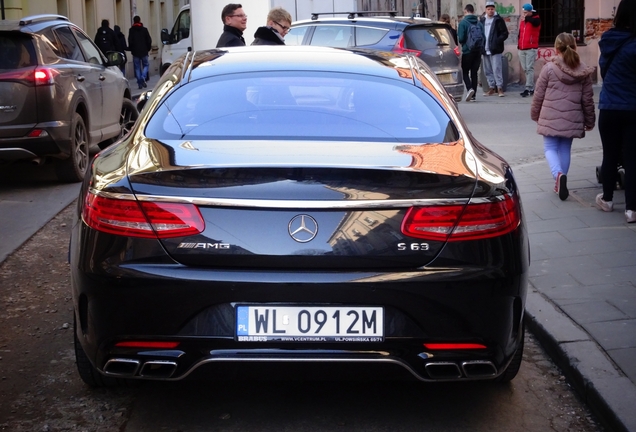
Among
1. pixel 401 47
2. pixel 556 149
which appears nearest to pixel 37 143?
pixel 556 149

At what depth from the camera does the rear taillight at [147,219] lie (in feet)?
12.0

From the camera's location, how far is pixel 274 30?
34.7 ft

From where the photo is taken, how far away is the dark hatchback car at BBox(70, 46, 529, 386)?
3.63 meters

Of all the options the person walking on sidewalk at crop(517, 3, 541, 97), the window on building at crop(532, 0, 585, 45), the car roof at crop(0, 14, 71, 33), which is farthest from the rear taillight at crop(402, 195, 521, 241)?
the window on building at crop(532, 0, 585, 45)

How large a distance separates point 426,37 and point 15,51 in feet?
28.0

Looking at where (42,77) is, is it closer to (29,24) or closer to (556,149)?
(29,24)

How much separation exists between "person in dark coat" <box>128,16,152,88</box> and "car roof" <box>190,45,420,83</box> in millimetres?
26176

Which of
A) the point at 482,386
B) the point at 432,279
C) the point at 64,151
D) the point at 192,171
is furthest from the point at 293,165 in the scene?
the point at 64,151

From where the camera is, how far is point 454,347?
12.3ft

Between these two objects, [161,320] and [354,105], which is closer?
[161,320]

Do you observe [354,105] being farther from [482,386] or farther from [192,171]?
[482,386]

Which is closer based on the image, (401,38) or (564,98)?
(564,98)

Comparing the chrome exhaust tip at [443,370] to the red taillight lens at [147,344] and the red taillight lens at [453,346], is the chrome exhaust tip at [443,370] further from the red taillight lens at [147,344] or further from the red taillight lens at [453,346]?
the red taillight lens at [147,344]

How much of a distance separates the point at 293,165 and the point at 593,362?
5.93 feet
